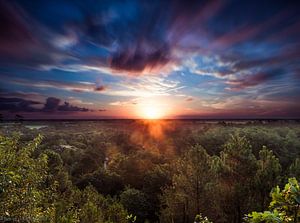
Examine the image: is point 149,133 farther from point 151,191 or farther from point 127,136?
point 151,191

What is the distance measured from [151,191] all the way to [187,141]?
41.8 metres

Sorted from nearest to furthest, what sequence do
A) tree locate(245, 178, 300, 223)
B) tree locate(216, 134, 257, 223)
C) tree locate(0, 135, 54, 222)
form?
tree locate(245, 178, 300, 223)
tree locate(0, 135, 54, 222)
tree locate(216, 134, 257, 223)

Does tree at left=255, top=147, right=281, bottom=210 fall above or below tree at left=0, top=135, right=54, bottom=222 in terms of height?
below

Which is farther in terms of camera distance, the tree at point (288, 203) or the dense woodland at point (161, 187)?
the dense woodland at point (161, 187)

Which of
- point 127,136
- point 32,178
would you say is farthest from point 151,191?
point 127,136

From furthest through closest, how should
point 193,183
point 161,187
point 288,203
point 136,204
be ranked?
1. point 136,204
2. point 161,187
3. point 193,183
4. point 288,203

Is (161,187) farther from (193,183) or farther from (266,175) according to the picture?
(266,175)

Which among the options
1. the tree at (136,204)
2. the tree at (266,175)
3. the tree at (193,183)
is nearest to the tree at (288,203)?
the tree at (193,183)

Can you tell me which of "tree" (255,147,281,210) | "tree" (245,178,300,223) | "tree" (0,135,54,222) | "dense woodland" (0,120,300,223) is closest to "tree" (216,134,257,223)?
"dense woodland" (0,120,300,223)

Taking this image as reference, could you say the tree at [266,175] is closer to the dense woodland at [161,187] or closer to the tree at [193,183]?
the dense woodland at [161,187]

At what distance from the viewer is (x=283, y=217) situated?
5500mm

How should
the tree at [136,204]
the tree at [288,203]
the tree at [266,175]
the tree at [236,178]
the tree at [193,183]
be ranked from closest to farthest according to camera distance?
the tree at [288,203]
the tree at [266,175]
the tree at [236,178]
the tree at [193,183]
the tree at [136,204]

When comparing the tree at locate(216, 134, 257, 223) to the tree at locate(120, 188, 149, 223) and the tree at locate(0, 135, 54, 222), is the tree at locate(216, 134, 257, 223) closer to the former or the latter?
the tree at locate(120, 188, 149, 223)

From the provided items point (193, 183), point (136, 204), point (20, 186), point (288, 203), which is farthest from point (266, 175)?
point (288, 203)
